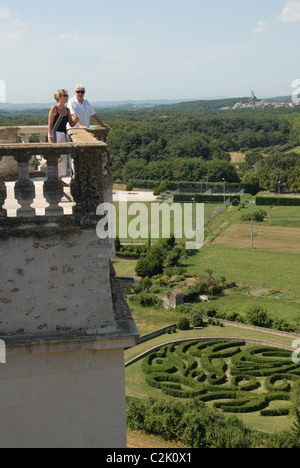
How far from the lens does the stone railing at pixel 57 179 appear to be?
3697 mm

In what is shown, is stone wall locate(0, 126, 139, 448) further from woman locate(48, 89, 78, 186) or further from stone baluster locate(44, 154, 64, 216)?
woman locate(48, 89, 78, 186)

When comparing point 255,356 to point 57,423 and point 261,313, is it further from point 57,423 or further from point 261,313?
point 57,423

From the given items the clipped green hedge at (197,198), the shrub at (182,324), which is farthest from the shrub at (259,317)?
the clipped green hedge at (197,198)

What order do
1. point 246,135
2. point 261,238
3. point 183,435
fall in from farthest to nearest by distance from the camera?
point 246,135
point 261,238
point 183,435

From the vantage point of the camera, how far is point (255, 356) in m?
23.9

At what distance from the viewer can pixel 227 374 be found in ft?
75.0

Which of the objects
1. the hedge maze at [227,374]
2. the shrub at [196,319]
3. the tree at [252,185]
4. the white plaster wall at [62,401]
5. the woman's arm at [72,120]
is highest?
the woman's arm at [72,120]

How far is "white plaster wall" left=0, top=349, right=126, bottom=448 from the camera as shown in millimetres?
3752

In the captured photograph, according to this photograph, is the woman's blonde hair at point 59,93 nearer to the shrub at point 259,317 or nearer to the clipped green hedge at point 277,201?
the shrub at point 259,317

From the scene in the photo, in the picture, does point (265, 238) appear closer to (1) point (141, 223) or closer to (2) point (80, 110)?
(1) point (141, 223)

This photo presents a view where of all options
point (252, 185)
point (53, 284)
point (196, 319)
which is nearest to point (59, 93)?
point (53, 284)

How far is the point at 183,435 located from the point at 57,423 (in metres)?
14.6

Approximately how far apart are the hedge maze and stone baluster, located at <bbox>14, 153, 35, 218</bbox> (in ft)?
56.3
